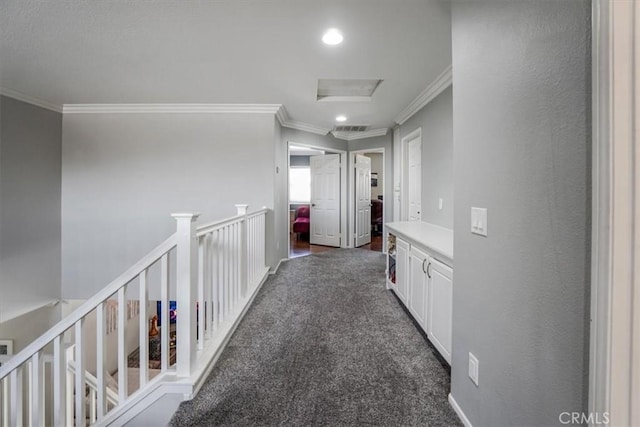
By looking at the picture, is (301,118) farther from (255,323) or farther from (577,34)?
(577,34)

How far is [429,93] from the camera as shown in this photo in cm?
329

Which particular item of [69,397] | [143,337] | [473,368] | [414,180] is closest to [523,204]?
[473,368]

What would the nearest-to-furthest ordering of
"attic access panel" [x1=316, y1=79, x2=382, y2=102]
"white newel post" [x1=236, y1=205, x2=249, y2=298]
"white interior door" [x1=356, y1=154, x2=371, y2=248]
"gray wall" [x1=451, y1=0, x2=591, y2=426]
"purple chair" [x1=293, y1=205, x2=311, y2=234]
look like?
"gray wall" [x1=451, y1=0, x2=591, y2=426] < "white newel post" [x1=236, y1=205, x2=249, y2=298] < "attic access panel" [x1=316, y1=79, x2=382, y2=102] < "white interior door" [x1=356, y1=154, x2=371, y2=248] < "purple chair" [x1=293, y1=205, x2=311, y2=234]

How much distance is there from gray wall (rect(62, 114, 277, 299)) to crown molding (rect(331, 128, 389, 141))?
6.67ft

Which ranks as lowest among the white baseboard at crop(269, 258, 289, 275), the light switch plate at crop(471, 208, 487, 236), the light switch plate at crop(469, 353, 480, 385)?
the white baseboard at crop(269, 258, 289, 275)

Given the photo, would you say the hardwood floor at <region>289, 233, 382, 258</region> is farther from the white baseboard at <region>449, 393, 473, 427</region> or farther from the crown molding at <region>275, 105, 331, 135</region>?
the white baseboard at <region>449, 393, 473, 427</region>

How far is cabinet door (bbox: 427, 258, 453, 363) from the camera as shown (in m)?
1.77

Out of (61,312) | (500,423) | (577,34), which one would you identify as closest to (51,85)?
(61,312)

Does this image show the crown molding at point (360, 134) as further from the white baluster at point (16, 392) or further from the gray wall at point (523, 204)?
the white baluster at point (16, 392)

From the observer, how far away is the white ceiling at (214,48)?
1941mm

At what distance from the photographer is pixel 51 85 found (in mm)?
3223

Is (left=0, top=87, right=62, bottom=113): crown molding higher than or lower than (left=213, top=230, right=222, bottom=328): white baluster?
higher

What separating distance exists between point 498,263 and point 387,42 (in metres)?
2.01

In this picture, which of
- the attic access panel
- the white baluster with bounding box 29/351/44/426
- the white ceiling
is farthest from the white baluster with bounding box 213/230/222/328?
the attic access panel
